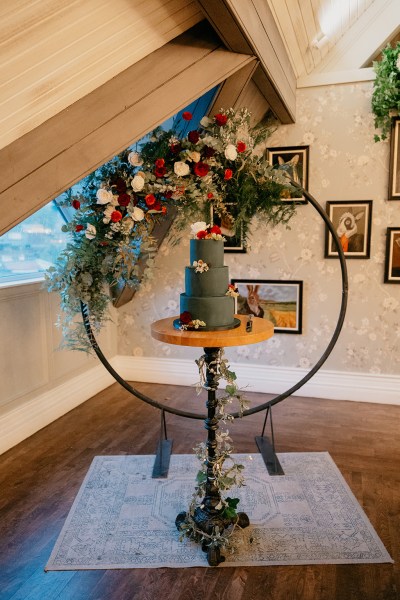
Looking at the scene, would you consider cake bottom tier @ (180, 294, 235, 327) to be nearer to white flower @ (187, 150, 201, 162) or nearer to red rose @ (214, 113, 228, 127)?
white flower @ (187, 150, 201, 162)

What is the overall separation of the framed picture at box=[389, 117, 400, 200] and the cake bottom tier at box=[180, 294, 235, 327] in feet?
7.47

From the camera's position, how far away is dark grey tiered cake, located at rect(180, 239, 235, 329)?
2.10 m

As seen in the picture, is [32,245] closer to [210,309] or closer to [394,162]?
[210,309]

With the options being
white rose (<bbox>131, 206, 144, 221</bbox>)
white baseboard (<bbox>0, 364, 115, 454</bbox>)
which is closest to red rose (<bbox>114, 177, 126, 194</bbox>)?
white rose (<bbox>131, 206, 144, 221</bbox>)

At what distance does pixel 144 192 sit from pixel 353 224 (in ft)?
7.19

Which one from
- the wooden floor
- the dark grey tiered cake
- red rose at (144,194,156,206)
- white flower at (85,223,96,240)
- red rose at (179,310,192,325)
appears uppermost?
red rose at (144,194,156,206)

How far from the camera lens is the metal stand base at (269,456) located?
2.78 m

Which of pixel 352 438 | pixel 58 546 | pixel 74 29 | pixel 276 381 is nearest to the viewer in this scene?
pixel 74 29

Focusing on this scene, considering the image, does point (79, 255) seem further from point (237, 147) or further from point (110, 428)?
point (110, 428)

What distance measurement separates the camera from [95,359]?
13.9 ft

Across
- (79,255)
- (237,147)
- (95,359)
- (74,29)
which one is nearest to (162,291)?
(95,359)

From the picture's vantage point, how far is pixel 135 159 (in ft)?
7.48

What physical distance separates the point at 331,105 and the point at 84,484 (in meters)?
3.36

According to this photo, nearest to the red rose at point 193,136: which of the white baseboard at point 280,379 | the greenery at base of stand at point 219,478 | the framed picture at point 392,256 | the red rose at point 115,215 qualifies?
the red rose at point 115,215
